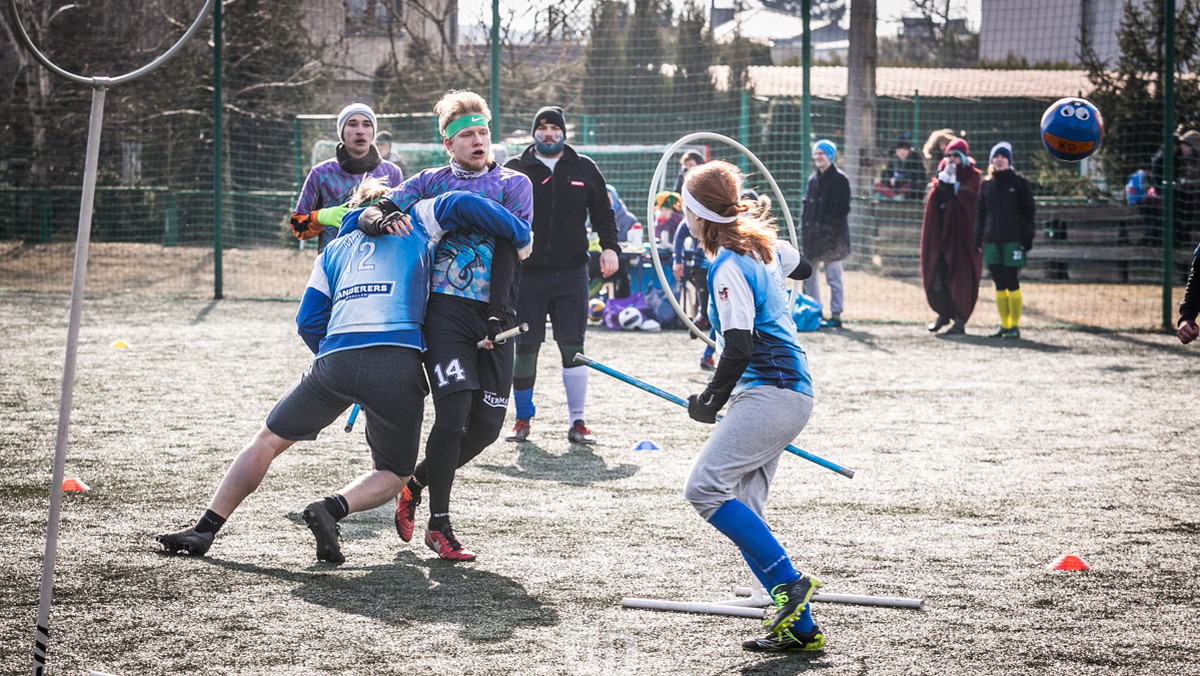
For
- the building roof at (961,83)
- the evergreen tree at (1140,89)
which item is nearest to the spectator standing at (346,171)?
the evergreen tree at (1140,89)

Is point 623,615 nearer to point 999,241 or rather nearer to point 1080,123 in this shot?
point 1080,123

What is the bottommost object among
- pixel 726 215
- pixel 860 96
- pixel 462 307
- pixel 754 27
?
pixel 462 307

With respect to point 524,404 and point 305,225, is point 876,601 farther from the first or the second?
point 524,404

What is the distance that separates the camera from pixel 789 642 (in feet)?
13.5

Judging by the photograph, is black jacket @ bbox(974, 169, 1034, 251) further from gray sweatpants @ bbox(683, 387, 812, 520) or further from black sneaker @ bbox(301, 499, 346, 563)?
black sneaker @ bbox(301, 499, 346, 563)

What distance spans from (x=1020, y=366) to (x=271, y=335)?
24.2ft

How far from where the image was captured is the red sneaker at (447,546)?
518 cm

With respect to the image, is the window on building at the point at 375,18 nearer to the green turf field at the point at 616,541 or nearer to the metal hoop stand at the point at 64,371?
the green turf field at the point at 616,541

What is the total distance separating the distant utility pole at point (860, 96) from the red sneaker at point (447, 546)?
1408 cm

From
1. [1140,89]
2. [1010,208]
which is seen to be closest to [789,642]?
[1010,208]

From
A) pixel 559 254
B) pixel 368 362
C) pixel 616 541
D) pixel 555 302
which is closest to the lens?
pixel 368 362

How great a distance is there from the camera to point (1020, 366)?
36.1 feet

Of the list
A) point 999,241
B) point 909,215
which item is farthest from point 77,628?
point 909,215

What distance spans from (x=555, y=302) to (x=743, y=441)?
3645 mm
